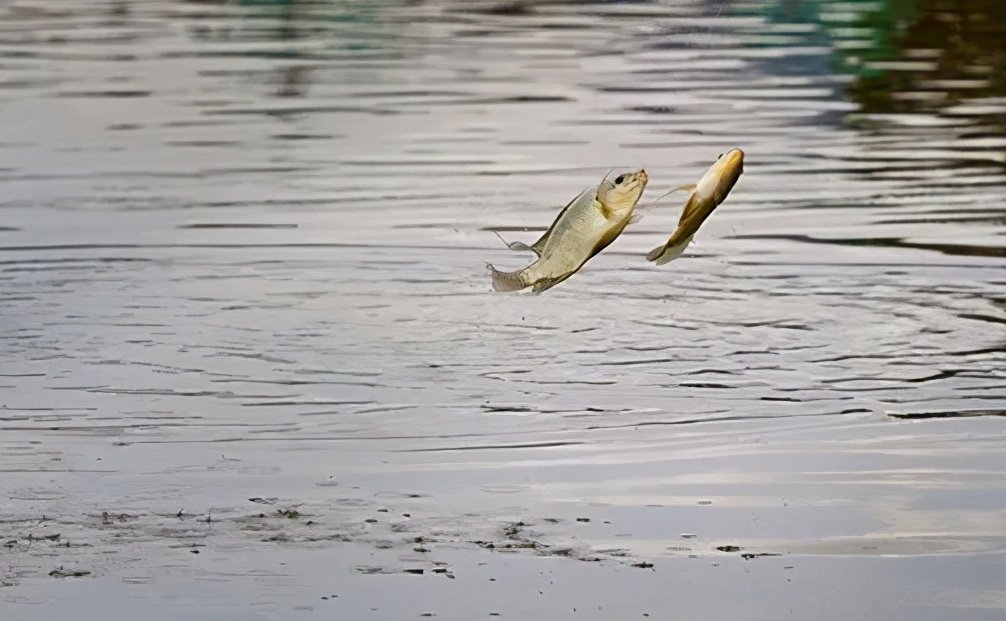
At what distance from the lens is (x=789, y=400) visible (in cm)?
915

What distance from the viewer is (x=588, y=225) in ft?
21.3

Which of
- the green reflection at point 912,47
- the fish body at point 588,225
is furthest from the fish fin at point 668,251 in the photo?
the green reflection at point 912,47

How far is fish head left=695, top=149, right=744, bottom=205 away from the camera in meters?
6.27

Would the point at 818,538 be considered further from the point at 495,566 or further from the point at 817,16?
the point at 817,16

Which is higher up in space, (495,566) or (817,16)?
(495,566)

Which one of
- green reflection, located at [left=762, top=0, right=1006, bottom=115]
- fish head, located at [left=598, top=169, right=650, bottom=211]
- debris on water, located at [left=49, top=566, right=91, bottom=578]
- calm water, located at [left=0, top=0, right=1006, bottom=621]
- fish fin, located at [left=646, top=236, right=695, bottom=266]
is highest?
fish head, located at [left=598, top=169, right=650, bottom=211]

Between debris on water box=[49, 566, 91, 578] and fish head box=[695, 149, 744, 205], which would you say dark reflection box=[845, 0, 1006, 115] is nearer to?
fish head box=[695, 149, 744, 205]

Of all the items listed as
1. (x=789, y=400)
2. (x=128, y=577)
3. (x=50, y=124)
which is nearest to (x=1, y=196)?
(x=50, y=124)

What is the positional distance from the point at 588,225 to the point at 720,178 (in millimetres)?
436

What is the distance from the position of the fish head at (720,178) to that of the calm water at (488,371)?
4.04ft

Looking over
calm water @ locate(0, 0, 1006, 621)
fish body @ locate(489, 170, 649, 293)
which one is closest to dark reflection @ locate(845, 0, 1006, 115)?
calm water @ locate(0, 0, 1006, 621)

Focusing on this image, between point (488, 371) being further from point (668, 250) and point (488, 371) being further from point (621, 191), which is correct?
point (621, 191)

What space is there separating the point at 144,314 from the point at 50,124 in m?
9.42

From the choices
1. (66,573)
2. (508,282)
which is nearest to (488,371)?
(508,282)
